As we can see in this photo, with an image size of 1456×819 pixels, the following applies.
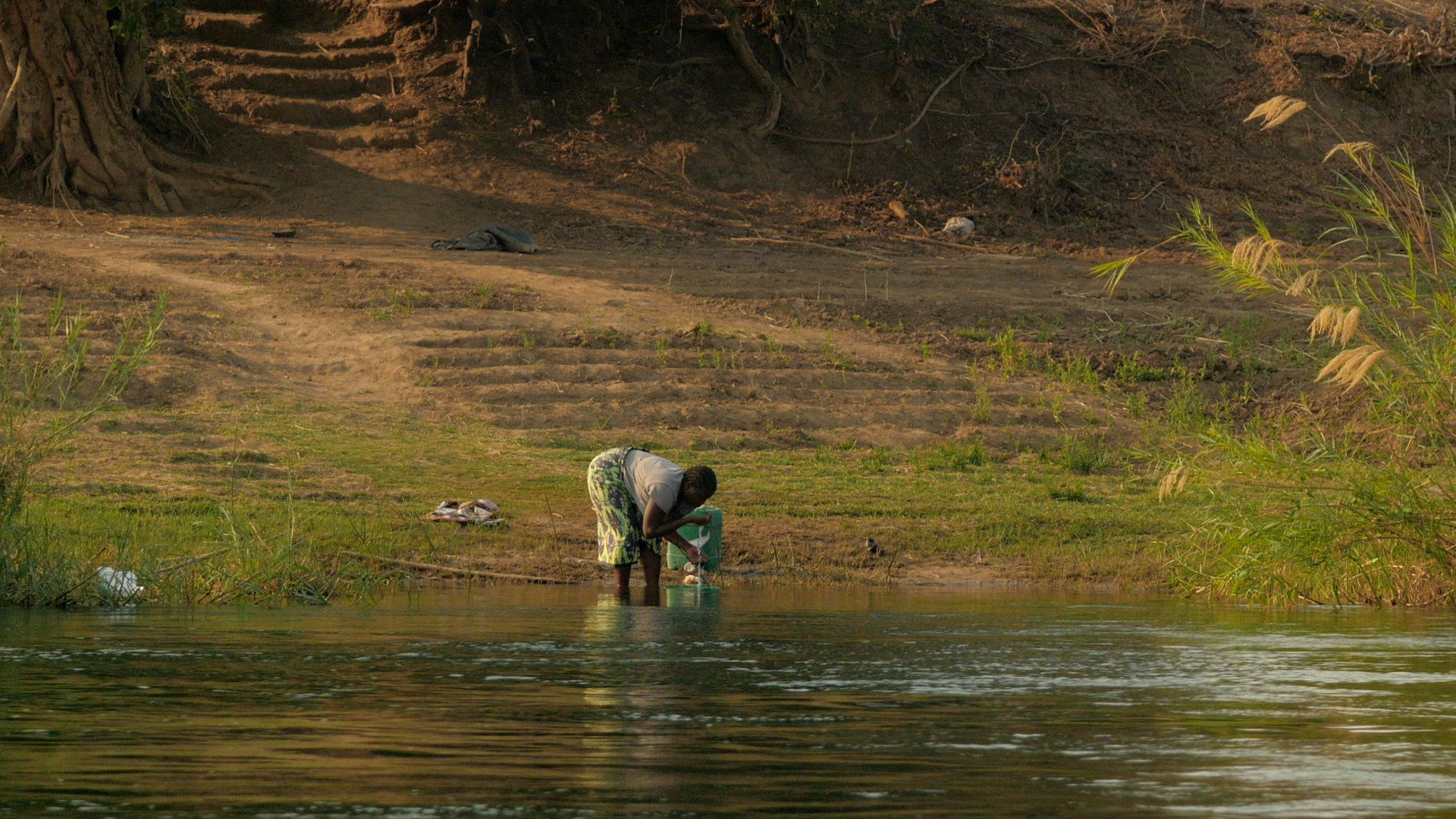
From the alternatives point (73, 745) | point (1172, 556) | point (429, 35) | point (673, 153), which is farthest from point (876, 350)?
point (73, 745)

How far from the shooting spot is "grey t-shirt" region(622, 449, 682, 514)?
396 inches

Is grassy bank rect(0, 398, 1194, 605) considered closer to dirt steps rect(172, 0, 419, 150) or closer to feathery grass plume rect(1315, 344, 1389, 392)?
feathery grass plume rect(1315, 344, 1389, 392)

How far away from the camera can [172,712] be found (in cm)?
548

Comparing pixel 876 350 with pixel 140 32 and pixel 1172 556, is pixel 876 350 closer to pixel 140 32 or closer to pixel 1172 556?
pixel 1172 556

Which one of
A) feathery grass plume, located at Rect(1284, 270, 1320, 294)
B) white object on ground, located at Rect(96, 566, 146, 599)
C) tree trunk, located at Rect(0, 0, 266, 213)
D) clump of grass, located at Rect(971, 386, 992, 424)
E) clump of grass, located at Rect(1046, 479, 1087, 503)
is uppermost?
tree trunk, located at Rect(0, 0, 266, 213)

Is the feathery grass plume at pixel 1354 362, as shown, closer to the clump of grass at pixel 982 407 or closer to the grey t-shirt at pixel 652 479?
the grey t-shirt at pixel 652 479

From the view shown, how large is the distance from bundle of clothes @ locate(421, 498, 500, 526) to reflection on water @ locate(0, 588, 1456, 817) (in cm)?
347

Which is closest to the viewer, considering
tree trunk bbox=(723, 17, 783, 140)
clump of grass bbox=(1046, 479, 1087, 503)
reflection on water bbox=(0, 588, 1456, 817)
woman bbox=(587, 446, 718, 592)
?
reflection on water bbox=(0, 588, 1456, 817)

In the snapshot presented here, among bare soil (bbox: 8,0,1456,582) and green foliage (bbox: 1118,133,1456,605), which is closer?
green foliage (bbox: 1118,133,1456,605)

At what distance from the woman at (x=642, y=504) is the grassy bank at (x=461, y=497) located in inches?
47.6

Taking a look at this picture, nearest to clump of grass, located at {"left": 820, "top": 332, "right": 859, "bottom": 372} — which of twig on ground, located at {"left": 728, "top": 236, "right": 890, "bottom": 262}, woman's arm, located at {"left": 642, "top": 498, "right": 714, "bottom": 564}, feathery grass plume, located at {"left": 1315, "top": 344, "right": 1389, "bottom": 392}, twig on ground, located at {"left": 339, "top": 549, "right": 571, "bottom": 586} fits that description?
twig on ground, located at {"left": 728, "top": 236, "right": 890, "bottom": 262}

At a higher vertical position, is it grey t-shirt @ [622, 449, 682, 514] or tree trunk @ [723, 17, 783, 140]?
tree trunk @ [723, 17, 783, 140]

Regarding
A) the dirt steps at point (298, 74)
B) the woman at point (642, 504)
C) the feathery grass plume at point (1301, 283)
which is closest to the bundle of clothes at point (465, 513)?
the woman at point (642, 504)

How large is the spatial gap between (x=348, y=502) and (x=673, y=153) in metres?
15.0
